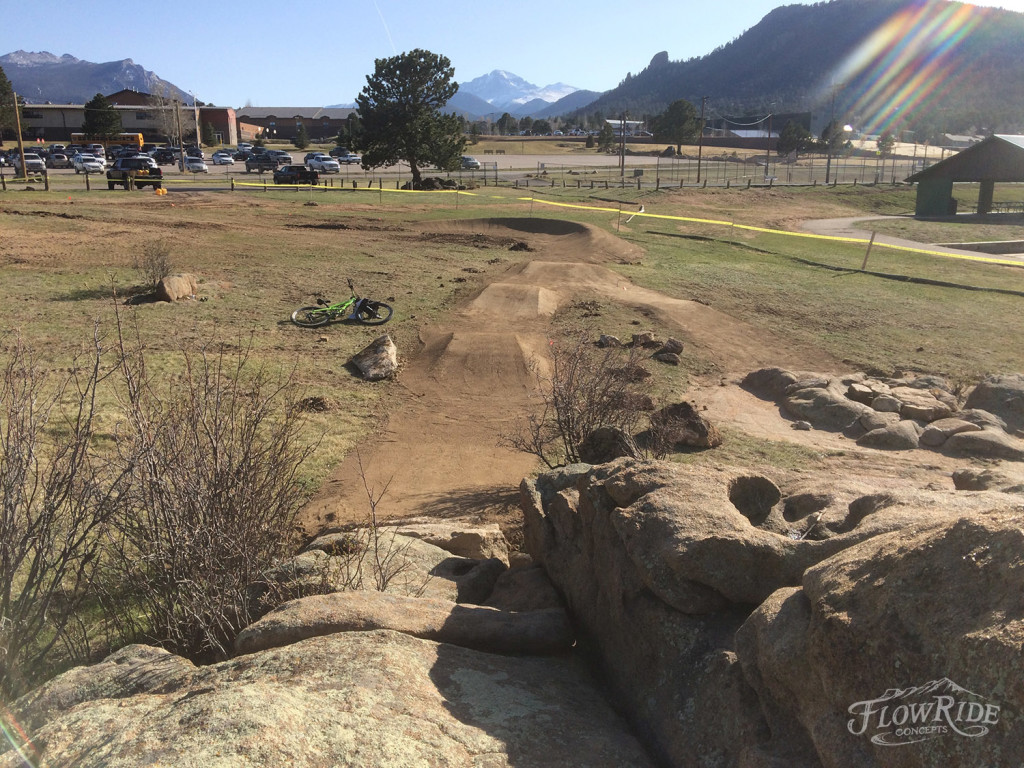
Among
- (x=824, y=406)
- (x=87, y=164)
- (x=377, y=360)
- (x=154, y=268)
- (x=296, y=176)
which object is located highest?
(x=87, y=164)

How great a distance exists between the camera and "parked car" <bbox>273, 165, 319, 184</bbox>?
5059 centimetres

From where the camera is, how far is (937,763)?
262 cm

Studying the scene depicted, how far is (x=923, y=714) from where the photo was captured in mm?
2717

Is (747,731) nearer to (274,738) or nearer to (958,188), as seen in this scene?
(274,738)

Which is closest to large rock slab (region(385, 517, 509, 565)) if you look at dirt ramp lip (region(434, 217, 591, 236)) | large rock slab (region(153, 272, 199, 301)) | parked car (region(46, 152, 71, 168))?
large rock slab (region(153, 272, 199, 301))

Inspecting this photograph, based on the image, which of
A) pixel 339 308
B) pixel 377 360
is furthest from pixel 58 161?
pixel 377 360

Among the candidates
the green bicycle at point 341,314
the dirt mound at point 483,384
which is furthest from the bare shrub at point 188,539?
the green bicycle at point 341,314

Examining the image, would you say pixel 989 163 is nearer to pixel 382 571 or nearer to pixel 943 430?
pixel 943 430

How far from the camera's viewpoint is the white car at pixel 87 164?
57656mm

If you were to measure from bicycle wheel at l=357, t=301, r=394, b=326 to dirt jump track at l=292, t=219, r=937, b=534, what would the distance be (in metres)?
1.06

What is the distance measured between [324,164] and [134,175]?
23522mm

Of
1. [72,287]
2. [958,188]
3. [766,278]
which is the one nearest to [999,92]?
[958,188]

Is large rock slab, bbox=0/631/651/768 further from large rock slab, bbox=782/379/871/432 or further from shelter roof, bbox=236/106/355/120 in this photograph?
shelter roof, bbox=236/106/355/120

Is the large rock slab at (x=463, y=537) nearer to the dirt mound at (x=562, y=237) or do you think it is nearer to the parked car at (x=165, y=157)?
the dirt mound at (x=562, y=237)
